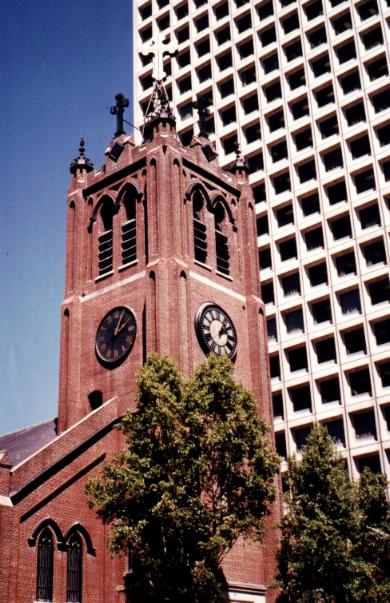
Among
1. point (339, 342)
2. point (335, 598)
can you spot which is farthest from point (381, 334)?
point (335, 598)

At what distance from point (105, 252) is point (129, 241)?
5.60 feet

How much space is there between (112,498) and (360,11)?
1552 inches

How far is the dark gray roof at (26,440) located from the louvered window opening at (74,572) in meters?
5.71

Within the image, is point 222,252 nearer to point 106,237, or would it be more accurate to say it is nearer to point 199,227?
point 199,227

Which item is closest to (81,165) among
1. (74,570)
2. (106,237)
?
(106,237)

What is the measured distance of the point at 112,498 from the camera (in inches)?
1062

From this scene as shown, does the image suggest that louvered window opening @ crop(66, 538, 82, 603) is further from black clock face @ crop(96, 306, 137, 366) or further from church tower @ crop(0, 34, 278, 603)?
black clock face @ crop(96, 306, 137, 366)

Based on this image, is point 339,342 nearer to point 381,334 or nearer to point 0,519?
point 381,334

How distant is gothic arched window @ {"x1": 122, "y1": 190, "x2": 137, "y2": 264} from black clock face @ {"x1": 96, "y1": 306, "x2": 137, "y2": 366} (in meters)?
2.71

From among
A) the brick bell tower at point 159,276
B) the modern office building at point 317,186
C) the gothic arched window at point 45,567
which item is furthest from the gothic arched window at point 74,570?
the modern office building at point 317,186

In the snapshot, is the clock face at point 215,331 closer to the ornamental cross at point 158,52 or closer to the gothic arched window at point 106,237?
the gothic arched window at point 106,237

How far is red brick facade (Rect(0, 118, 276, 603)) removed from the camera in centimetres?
3055

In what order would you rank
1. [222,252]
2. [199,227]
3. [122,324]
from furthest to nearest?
[222,252]
[199,227]
[122,324]

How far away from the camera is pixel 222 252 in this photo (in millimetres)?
41812
